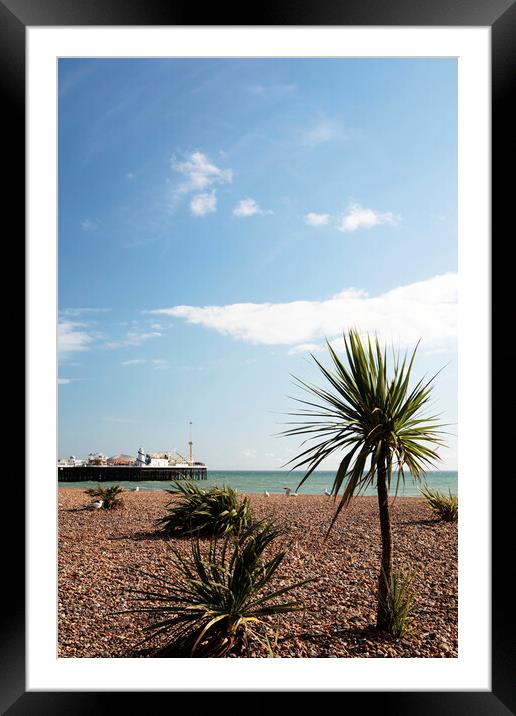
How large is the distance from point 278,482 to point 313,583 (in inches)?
561

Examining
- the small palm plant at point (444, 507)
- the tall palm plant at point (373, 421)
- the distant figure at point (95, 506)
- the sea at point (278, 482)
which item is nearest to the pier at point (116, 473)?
the sea at point (278, 482)

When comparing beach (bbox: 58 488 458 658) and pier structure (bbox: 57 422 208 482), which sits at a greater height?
beach (bbox: 58 488 458 658)

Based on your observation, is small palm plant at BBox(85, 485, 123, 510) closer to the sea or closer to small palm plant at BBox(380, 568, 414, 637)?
small palm plant at BBox(380, 568, 414, 637)

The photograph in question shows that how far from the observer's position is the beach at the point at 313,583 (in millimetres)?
2857

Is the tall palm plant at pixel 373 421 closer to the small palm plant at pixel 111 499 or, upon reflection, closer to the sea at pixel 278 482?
the small palm plant at pixel 111 499

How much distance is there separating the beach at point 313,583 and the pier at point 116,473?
29.2 feet

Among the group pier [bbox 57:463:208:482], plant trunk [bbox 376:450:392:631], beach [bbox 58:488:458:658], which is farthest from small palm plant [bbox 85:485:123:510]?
pier [bbox 57:463:208:482]

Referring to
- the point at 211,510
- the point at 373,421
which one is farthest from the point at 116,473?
the point at 373,421

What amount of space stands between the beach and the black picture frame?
2.91 ft

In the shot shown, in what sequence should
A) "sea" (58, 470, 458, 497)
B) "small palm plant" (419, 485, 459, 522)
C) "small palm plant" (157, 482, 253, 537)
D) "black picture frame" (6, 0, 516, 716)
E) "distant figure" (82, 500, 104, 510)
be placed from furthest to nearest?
"sea" (58, 470, 458, 497) → "distant figure" (82, 500, 104, 510) → "small palm plant" (419, 485, 459, 522) → "small palm plant" (157, 482, 253, 537) → "black picture frame" (6, 0, 516, 716)

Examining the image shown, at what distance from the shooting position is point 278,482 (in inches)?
709

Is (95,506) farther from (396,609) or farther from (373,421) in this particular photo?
(373,421)

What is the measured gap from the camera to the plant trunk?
2654 mm
